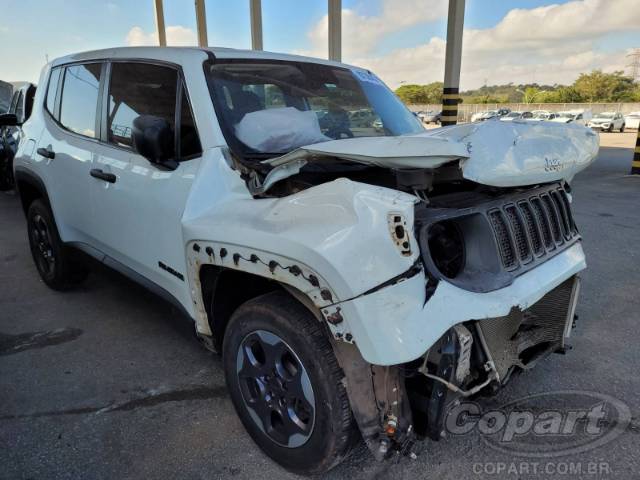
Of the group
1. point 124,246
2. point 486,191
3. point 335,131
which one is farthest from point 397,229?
point 124,246

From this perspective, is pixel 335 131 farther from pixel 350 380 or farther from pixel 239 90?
pixel 350 380

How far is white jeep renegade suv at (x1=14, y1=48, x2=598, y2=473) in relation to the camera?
5.79 feet

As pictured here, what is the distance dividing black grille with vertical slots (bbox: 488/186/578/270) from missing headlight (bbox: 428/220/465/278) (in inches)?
6.2

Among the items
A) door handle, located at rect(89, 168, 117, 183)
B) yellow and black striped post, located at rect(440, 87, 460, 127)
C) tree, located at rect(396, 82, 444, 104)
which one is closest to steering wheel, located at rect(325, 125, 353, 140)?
door handle, located at rect(89, 168, 117, 183)

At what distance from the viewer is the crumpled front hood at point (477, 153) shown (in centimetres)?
183

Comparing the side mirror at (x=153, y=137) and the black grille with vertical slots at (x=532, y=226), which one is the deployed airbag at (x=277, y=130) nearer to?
the side mirror at (x=153, y=137)

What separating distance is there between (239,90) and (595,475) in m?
2.63

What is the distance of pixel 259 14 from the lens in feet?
53.9

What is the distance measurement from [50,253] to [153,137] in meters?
2.61

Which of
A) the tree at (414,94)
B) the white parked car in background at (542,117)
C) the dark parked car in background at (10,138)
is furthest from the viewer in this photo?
the tree at (414,94)

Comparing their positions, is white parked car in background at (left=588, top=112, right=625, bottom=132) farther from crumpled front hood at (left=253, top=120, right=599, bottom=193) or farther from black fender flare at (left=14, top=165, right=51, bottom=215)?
black fender flare at (left=14, top=165, right=51, bottom=215)

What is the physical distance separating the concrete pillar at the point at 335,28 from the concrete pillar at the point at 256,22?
11.3 feet

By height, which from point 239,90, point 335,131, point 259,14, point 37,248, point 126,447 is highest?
point 259,14

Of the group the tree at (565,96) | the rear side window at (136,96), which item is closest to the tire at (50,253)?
the rear side window at (136,96)
